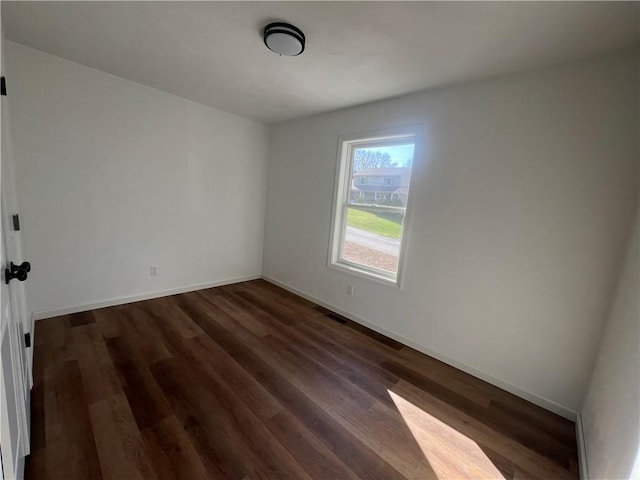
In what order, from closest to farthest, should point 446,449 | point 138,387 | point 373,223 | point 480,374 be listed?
point 446,449 → point 138,387 → point 480,374 → point 373,223

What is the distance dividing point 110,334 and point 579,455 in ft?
11.9

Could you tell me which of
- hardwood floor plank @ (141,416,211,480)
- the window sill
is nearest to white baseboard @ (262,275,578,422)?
the window sill

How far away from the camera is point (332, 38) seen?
67.7 inches

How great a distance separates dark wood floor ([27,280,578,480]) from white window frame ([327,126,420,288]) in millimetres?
771

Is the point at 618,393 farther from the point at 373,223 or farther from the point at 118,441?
the point at 118,441

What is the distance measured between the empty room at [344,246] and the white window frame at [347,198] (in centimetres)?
3

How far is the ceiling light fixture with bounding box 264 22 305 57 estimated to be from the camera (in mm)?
1643

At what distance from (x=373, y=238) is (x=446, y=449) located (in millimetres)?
1956

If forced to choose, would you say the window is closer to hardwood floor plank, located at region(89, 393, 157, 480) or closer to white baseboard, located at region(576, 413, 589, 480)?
white baseboard, located at region(576, 413, 589, 480)

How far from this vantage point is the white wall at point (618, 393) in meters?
1.10

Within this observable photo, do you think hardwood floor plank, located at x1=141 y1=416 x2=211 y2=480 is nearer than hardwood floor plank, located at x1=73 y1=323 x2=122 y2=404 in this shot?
Yes

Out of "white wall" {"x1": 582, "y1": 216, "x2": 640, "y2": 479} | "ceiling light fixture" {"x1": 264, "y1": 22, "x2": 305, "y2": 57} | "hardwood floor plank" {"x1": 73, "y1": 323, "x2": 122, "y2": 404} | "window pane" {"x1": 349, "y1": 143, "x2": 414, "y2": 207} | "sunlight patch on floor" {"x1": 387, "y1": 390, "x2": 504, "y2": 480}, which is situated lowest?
"sunlight patch on floor" {"x1": 387, "y1": 390, "x2": 504, "y2": 480}

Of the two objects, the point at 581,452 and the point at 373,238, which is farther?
the point at 373,238

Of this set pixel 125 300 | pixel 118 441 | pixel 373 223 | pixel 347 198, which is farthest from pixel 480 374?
pixel 125 300
